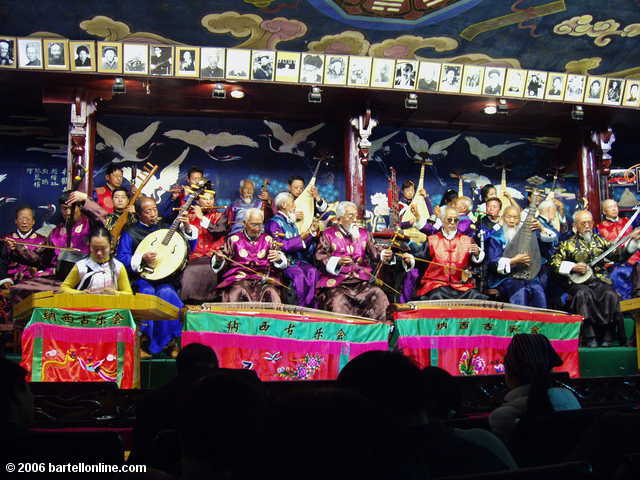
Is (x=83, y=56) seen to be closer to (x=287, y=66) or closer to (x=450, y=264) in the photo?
(x=287, y=66)

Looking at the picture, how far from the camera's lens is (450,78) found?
29.0ft

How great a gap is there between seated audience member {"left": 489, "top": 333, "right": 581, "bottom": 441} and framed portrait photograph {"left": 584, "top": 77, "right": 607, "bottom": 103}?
7.02 m

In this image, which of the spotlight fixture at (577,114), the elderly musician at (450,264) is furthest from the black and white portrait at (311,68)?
the spotlight fixture at (577,114)

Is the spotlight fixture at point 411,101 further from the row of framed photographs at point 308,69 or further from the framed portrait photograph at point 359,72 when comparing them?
the framed portrait photograph at point 359,72

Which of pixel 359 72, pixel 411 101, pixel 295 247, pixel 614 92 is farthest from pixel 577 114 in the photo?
pixel 295 247

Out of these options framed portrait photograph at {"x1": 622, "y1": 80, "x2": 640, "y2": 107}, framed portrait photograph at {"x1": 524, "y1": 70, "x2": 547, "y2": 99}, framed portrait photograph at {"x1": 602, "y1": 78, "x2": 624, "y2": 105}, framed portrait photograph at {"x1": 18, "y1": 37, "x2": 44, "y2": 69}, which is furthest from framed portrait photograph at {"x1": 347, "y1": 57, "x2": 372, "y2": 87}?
framed portrait photograph at {"x1": 18, "y1": 37, "x2": 44, "y2": 69}

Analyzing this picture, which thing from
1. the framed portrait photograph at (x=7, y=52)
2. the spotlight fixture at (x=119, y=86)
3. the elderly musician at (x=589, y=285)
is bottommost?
the elderly musician at (x=589, y=285)

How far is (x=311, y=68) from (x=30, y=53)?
10.8ft

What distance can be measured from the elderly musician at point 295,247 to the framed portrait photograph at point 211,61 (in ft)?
5.63

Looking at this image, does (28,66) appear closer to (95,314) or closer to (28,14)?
(28,14)

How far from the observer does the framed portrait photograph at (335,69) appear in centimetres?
855

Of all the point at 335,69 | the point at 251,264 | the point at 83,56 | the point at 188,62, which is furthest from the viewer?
the point at 335,69

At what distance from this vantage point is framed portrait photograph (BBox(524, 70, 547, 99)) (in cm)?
898

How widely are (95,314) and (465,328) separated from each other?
3.18m
